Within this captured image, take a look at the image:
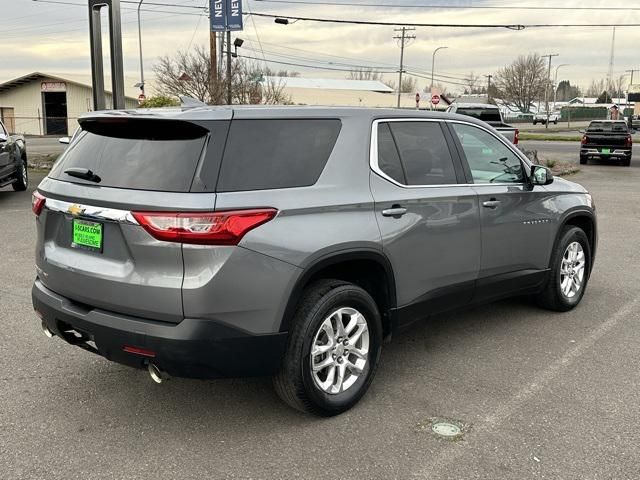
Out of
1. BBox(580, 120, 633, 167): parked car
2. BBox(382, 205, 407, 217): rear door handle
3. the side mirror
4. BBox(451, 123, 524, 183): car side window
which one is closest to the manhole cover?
BBox(382, 205, 407, 217): rear door handle

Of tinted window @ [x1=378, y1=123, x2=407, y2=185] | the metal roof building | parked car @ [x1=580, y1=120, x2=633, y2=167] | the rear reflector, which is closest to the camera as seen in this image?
the rear reflector

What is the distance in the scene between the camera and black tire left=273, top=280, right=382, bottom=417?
3.44 meters

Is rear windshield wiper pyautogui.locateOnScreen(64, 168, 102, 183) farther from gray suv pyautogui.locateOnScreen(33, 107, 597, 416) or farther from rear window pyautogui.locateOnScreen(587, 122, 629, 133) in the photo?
rear window pyautogui.locateOnScreen(587, 122, 629, 133)

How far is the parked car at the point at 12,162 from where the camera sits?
39.8 feet

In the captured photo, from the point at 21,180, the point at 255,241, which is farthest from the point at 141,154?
the point at 21,180

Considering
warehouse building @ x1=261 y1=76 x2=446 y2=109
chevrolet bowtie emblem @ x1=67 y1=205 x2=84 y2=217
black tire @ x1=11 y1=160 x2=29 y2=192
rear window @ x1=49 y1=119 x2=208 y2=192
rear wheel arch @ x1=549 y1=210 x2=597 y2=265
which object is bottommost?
black tire @ x1=11 y1=160 x2=29 y2=192

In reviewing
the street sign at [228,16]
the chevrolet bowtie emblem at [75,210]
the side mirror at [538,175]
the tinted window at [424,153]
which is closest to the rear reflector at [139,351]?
the chevrolet bowtie emblem at [75,210]

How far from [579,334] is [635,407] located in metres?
1.37

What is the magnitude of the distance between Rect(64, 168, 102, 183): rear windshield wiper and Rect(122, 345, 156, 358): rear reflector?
3.01 feet

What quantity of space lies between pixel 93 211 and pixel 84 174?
30cm

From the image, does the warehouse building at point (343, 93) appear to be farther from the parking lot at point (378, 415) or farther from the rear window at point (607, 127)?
the parking lot at point (378, 415)

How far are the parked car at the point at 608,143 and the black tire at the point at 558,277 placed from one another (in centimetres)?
1907

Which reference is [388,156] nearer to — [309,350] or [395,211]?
[395,211]

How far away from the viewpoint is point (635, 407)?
12.6 ft
